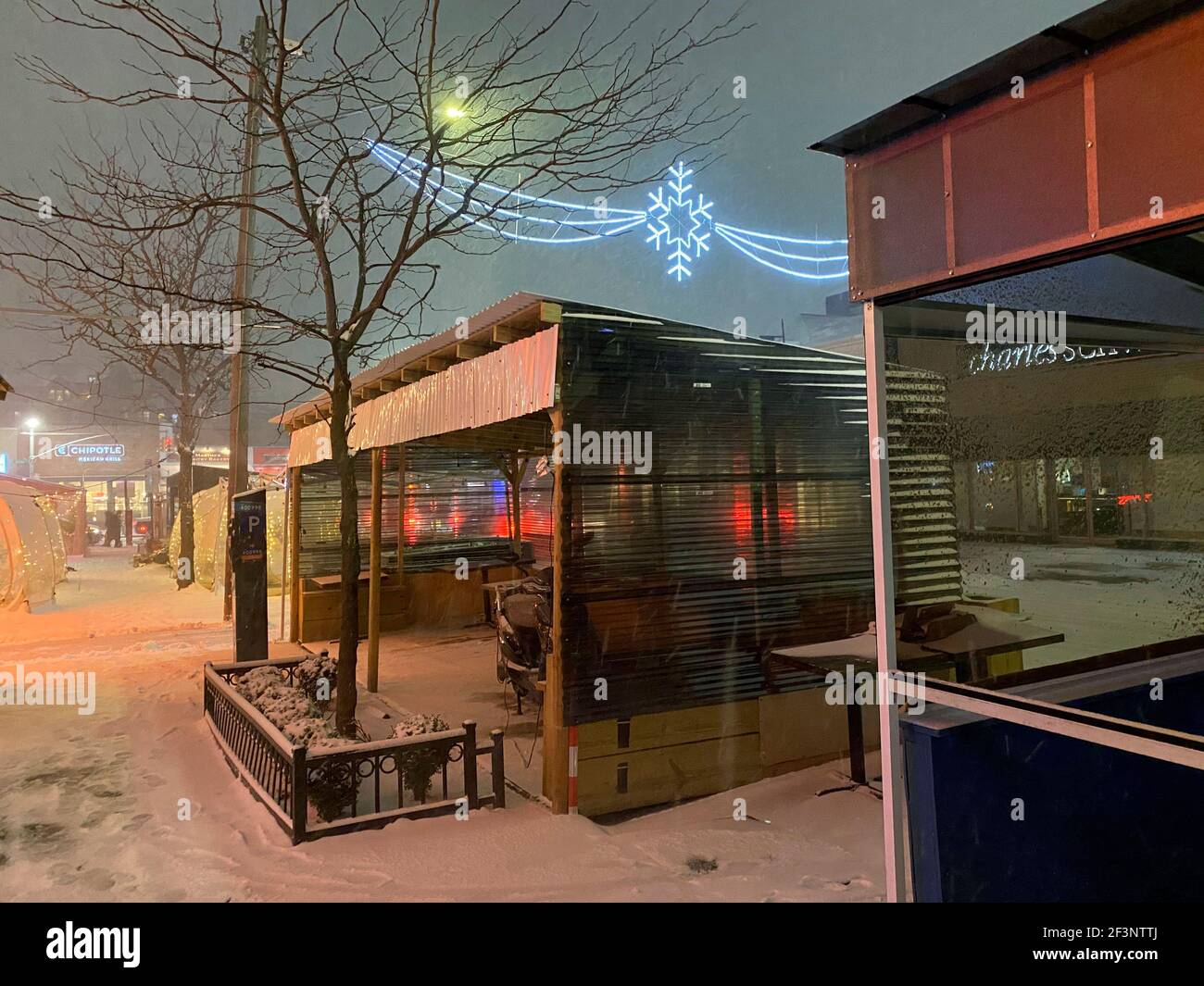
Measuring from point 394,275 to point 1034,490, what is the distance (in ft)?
38.0

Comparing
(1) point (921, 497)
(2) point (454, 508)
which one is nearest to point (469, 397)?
(1) point (921, 497)

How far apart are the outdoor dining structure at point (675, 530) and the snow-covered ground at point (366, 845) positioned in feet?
1.41

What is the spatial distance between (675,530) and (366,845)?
2.95 meters

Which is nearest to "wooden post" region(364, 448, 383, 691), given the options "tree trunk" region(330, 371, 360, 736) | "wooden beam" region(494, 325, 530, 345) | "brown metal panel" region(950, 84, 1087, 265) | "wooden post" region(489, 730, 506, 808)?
"tree trunk" region(330, 371, 360, 736)

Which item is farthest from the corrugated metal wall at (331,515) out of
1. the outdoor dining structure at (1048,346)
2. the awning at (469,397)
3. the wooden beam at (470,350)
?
the outdoor dining structure at (1048,346)

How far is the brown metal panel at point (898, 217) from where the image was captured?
295cm

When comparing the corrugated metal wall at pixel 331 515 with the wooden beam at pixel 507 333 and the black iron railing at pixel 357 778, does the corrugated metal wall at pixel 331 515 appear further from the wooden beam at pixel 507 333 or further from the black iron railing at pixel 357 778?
the black iron railing at pixel 357 778

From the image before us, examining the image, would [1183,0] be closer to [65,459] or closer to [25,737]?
[25,737]

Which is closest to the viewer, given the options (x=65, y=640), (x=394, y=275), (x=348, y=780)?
(x=348, y=780)

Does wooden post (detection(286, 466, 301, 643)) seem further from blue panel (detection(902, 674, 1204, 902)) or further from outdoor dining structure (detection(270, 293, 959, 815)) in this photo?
blue panel (detection(902, 674, 1204, 902))

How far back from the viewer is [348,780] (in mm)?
4641

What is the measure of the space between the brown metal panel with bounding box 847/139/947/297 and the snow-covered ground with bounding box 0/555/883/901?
116 inches

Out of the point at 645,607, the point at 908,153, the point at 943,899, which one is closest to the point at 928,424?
the point at 645,607

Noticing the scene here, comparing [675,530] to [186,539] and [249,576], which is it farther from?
[186,539]
